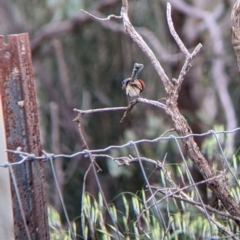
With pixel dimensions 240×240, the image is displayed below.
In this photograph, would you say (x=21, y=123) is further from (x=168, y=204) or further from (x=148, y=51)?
(x=168, y=204)

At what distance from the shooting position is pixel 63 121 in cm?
462

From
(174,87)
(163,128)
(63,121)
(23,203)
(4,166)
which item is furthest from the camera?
(63,121)

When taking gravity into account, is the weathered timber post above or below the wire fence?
above

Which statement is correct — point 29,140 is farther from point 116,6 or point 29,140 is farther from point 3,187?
point 116,6

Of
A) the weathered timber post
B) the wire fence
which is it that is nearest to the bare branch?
the wire fence

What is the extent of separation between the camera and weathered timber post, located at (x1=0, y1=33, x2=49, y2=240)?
1.64m

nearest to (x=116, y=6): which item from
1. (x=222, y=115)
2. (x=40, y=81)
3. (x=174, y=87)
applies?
(x=40, y=81)

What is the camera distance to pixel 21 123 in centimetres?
166

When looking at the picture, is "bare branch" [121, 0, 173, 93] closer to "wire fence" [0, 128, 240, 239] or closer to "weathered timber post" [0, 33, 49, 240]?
"wire fence" [0, 128, 240, 239]

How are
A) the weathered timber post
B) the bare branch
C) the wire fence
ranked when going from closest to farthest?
the weathered timber post → the wire fence → the bare branch

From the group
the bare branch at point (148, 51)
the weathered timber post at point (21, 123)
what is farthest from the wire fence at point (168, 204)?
the bare branch at point (148, 51)

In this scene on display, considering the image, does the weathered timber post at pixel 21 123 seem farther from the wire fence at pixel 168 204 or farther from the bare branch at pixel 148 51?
the bare branch at pixel 148 51

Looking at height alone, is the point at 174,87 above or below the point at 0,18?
below

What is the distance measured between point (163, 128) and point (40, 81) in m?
0.94
